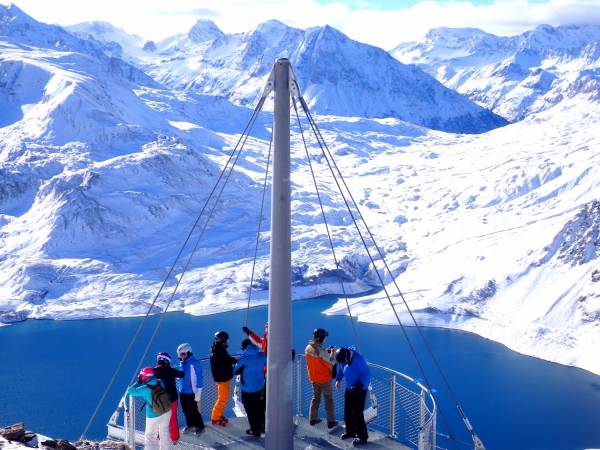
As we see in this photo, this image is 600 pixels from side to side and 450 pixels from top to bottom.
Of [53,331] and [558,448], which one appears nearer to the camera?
[558,448]

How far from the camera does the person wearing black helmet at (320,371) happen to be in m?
14.0

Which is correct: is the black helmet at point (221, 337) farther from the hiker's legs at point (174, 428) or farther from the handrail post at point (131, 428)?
the handrail post at point (131, 428)

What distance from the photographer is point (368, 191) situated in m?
136

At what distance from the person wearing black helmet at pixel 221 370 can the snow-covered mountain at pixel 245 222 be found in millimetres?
53934

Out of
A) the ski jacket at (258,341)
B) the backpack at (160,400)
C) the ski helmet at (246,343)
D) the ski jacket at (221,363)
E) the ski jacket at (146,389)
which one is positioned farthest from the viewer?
the ski jacket at (221,363)

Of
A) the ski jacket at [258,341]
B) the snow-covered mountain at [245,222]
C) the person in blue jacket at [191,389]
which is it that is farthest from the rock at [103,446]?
the snow-covered mountain at [245,222]

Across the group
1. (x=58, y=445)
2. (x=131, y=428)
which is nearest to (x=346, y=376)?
(x=131, y=428)

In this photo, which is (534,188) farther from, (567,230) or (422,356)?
(422,356)

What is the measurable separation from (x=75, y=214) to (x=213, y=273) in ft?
72.5

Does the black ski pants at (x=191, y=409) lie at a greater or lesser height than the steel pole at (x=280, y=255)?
lesser

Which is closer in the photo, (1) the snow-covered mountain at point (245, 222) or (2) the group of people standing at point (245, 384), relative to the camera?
(2) the group of people standing at point (245, 384)

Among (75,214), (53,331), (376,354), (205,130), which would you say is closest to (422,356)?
(376,354)

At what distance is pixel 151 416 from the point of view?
41.8 ft

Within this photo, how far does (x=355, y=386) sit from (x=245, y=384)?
2.06 metres
